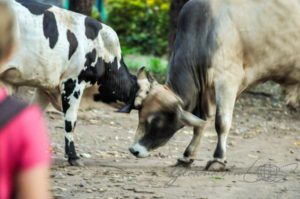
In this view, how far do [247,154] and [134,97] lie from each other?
1.84 m

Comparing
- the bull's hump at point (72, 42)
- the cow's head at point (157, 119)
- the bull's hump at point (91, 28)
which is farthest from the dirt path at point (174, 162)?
the bull's hump at point (72, 42)

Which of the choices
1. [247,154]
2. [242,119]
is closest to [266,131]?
[242,119]

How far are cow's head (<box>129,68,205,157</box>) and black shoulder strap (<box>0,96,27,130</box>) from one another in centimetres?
585

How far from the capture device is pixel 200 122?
8.34 meters

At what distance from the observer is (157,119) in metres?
8.19

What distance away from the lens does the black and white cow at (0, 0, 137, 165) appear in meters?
7.75

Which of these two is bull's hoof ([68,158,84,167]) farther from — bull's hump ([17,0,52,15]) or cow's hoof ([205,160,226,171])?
bull's hump ([17,0,52,15])

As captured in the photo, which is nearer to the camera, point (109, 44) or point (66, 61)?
point (66, 61)

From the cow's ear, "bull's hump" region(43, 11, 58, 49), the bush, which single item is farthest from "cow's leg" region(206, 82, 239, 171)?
the bush

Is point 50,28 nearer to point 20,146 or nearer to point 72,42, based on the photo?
point 72,42

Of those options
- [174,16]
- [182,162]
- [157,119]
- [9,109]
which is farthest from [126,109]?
[174,16]

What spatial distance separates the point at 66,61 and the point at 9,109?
18.7 feet

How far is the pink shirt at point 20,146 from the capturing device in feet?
7.47

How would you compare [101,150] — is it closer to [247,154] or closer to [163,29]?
[247,154]
